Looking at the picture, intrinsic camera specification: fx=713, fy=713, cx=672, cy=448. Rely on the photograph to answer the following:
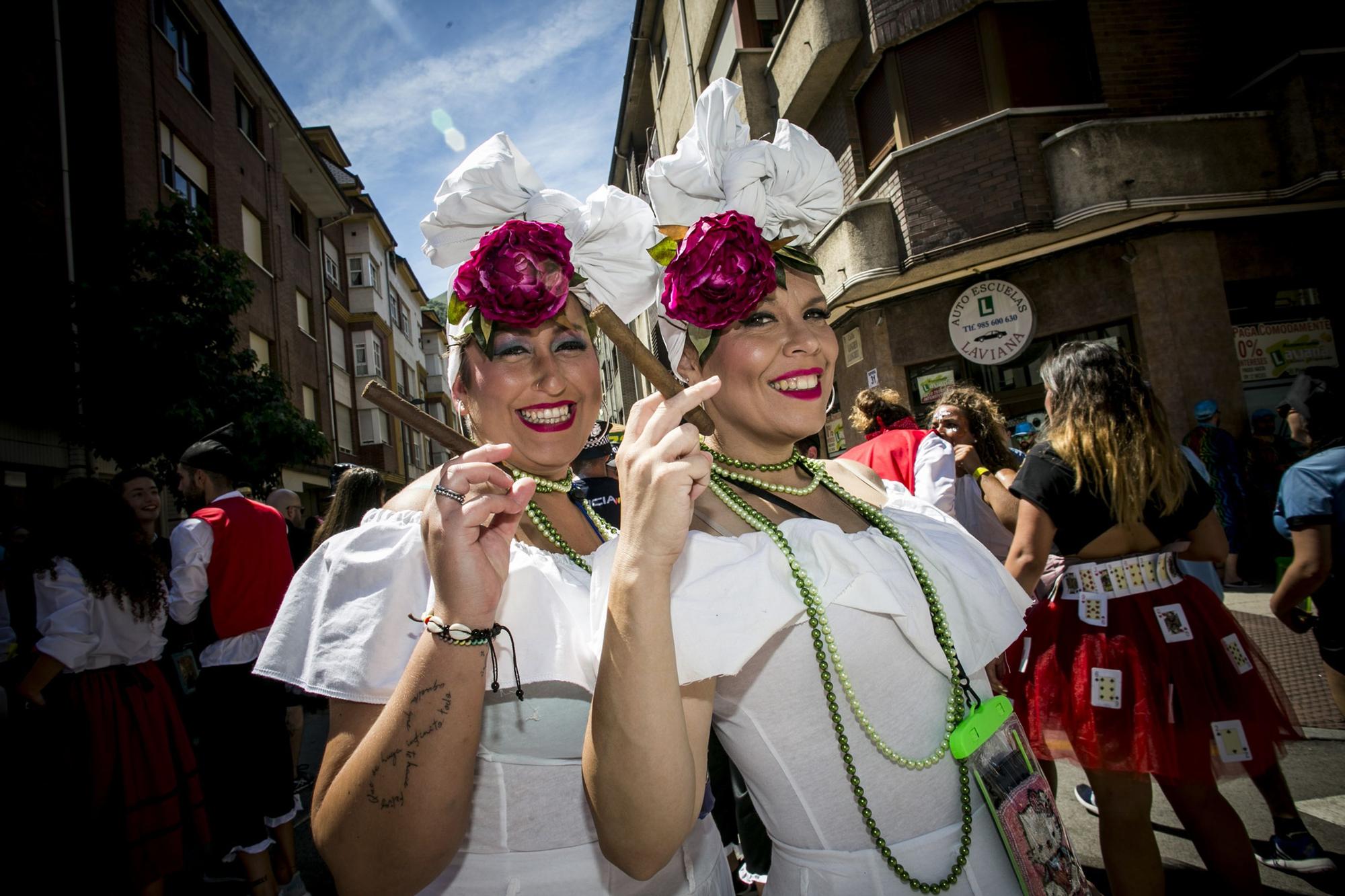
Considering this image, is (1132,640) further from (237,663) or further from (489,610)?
(237,663)

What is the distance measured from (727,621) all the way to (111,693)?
3793mm

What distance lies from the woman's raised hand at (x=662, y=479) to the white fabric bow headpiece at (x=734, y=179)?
59cm

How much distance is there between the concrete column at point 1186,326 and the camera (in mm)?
8430

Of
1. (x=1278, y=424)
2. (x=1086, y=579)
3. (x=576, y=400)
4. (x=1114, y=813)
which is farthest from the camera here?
(x=1278, y=424)

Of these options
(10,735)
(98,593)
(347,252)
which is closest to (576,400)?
(98,593)

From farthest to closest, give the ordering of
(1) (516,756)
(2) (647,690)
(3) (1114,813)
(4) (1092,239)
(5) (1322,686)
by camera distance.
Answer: (4) (1092,239), (5) (1322,686), (3) (1114,813), (1) (516,756), (2) (647,690)

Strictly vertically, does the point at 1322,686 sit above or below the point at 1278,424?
below

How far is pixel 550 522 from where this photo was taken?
1747 millimetres

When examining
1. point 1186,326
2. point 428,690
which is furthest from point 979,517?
point 1186,326

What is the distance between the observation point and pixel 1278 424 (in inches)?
320

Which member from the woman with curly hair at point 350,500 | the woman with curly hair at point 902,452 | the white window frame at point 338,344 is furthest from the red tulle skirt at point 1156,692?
the white window frame at point 338,344

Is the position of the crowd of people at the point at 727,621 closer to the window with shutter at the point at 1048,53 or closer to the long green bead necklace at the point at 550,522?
the long green bead necklace at the point at 550,522

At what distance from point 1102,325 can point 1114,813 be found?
812 centimetres

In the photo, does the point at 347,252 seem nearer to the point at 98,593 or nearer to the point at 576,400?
the point at 98,593
